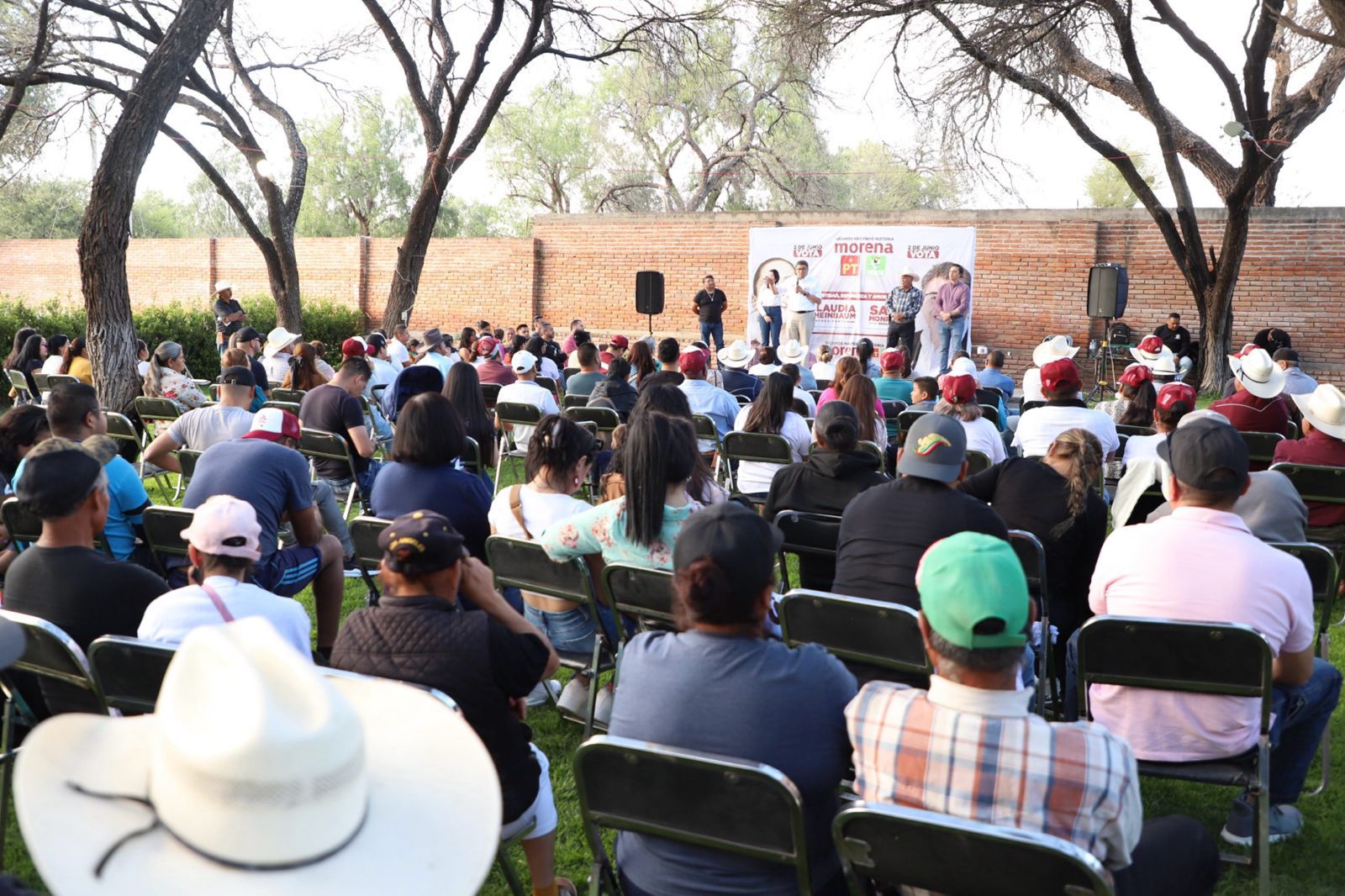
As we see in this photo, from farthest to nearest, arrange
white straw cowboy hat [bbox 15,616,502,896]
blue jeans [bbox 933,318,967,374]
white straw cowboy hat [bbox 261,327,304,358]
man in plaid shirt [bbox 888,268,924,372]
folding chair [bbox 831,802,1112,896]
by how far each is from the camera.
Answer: man in plaid shirt [bbox 888,268,924,372] < blue jeans [bbox 933,318,967,374] < white straw cowboy hat [bbox 261,327,304,358] < folding chair [bbox 831,802,1112,896] < white straw cowboy hat [bbox 15,616,502,896]

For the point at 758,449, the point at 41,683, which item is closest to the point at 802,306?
the point at 758,449

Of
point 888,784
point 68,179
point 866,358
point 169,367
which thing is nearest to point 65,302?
point 68,179

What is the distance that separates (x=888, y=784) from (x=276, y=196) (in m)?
18.4

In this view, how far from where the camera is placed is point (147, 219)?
206ft

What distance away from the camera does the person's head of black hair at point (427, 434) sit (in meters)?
4.83

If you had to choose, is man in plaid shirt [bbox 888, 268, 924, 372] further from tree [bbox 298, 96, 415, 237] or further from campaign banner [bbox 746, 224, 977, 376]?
tree [bbox 298, 96, 415, 237]

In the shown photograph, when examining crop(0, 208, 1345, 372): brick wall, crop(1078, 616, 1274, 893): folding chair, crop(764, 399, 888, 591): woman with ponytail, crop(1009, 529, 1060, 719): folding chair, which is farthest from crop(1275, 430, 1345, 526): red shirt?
crop(0, 208, 1345, 372): brick wall

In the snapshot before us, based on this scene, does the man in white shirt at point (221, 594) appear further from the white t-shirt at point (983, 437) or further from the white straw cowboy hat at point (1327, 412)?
the white straw cowboy hat at point (1327, 412)

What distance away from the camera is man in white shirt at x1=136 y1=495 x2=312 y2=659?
3.16 meters

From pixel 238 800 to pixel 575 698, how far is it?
328 centimetres

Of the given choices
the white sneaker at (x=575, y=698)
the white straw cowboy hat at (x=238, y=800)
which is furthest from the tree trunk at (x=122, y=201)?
the white straw cowboy hat at (x=238, y=800)

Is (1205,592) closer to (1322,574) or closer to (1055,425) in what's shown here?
(1322,574)

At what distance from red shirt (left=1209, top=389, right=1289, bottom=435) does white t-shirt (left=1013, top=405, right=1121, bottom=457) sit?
1.68 meters

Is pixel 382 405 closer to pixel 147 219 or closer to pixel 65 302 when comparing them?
A: pixel 65 302
